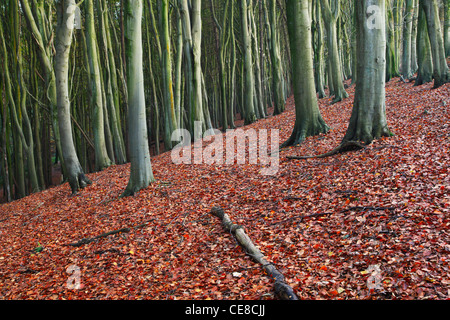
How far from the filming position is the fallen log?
3289 mm

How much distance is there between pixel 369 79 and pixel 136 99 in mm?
5653

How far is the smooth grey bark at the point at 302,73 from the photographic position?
8.70 meters

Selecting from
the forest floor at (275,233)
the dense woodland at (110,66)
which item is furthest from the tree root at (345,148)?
the dense woodland at (110,66)

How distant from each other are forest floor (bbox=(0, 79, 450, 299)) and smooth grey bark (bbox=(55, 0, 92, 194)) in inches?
67.2

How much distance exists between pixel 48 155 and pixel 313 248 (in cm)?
2055

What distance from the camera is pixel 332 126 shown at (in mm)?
9914

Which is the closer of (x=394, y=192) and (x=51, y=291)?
(x=51, y=291)

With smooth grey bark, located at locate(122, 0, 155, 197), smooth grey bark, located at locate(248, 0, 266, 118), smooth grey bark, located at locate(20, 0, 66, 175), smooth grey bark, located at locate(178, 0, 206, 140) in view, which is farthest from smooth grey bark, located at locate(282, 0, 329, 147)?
smooth grey bark, located at locate(248, 0, 266, 118)

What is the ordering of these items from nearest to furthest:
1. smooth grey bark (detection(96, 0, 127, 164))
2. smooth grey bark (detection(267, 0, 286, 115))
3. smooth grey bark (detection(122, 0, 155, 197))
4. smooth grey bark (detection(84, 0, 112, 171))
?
smooth grey bark (detection(122, 0, 155, 197))
smooth grey bark (detection(84, 0, 112, 171))
smooth grey bark (detection(96, 0, 127, 164))
smooth grey bark (detection(267, 0, 286, 115))

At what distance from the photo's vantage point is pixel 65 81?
9.64 m

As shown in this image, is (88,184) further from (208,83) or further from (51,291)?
(208,83)

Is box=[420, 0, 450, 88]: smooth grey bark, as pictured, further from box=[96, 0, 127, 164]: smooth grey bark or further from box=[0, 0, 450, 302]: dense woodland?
box=[96, 0, 127, 164]: smooth grey bark
